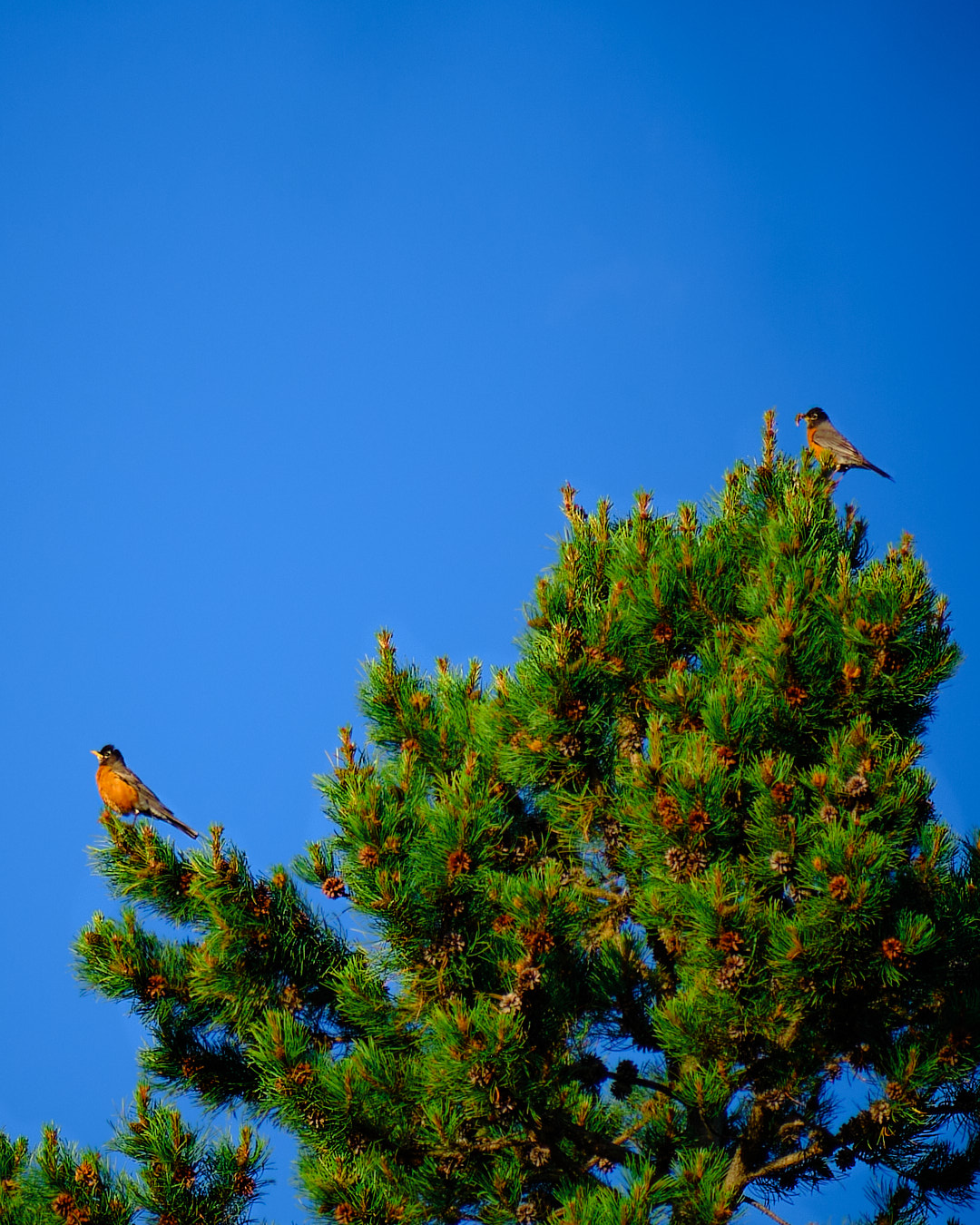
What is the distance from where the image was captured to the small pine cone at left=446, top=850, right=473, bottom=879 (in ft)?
15.5

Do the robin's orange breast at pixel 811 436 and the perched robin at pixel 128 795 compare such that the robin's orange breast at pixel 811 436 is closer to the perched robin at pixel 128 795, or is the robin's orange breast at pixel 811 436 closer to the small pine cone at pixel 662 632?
the small pine cone at pixel 662 632

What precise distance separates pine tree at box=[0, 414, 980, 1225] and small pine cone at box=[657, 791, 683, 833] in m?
0.02

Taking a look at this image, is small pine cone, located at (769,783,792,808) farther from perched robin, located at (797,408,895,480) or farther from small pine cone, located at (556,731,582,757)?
perched robin, located at (797,408,895,480)

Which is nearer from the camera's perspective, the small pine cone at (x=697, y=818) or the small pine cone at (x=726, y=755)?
the small pine cone at (x=697, y=818)

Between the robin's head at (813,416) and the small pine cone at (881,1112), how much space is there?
5.40 metres

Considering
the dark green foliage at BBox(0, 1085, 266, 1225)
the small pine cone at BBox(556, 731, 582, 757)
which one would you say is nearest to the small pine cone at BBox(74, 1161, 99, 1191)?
the dark green foliage at BBox(0, 1085, 266, 1225)

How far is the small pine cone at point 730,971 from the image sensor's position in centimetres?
461

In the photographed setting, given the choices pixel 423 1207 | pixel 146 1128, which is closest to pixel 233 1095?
pixel 146 1128

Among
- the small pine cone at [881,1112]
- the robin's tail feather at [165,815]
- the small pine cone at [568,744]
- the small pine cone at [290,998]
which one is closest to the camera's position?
the small pine cone at [881,1112]

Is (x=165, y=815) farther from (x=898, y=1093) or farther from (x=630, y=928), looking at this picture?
(x=898, y=1093)

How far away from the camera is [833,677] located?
5305 millimetres

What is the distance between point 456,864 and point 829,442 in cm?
527

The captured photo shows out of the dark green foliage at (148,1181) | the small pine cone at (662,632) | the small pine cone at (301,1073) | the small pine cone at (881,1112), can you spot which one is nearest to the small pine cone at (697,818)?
the small pine cone at (662,632)

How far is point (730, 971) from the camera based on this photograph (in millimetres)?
4613
